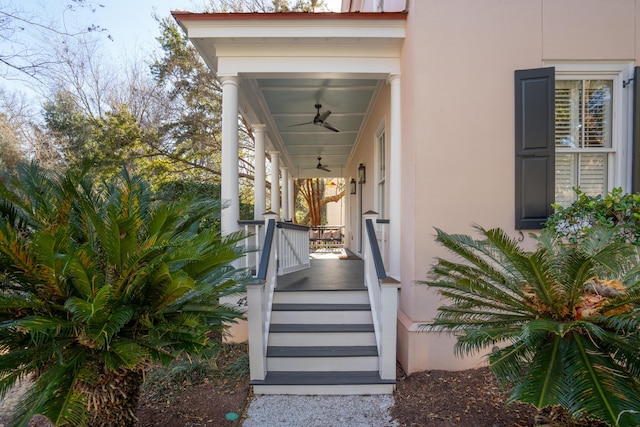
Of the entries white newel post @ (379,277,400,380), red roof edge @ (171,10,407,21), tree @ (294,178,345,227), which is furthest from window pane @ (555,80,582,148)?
tree @ (294,178,345,227)

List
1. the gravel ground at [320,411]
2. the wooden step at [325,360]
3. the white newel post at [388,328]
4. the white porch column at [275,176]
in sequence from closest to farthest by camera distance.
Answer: the gravel ground at [320,411] → the white newel post at [388,328] → the wooden step at [325,360] → the white porch column at [275,176]

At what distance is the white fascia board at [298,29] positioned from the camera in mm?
4094

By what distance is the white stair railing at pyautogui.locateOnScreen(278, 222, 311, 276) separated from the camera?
209 inches

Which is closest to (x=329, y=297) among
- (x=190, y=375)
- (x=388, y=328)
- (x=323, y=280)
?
(x=323, y=280)

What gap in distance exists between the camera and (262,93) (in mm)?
5785

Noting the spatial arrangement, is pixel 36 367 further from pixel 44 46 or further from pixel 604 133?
pixel 44 46

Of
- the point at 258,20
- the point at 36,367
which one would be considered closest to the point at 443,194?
the point at 258,20

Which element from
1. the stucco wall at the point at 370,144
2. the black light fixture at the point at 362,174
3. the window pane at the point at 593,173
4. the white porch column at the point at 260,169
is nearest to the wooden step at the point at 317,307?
the stucco wall at the point at 370,144

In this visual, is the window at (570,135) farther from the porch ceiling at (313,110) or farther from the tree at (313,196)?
the tree at (313,196)

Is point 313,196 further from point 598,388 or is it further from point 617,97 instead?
point 598,388

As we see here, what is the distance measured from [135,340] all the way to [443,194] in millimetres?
3141

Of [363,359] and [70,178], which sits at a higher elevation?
[70,178]

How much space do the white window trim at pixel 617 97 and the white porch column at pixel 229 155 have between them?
143 inches

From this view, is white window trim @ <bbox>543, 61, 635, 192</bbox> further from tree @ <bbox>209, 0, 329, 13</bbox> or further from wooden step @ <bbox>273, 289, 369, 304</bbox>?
tree @ <bbox>209, 0, 329, 13</bbox>
